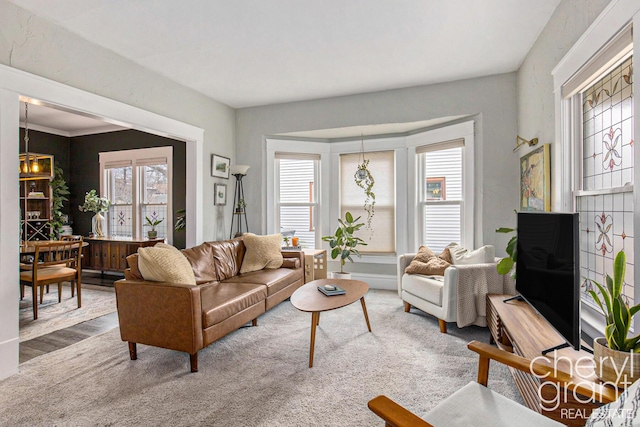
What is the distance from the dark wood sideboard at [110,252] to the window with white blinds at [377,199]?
3225 millimetres

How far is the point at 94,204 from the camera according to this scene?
5.68m

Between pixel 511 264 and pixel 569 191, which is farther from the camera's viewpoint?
pixel 511 264

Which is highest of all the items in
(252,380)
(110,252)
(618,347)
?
A: (618,347)

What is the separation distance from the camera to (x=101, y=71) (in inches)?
118

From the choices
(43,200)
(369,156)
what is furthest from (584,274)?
(43,200)

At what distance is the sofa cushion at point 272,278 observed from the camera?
11.2 feet

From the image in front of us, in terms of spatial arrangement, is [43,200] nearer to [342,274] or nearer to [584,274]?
[342,274]

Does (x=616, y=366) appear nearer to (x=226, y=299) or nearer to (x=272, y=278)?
(x=226, y=299)

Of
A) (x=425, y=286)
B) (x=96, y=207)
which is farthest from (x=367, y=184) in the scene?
(x=96, y=207)

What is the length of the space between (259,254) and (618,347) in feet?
10.8

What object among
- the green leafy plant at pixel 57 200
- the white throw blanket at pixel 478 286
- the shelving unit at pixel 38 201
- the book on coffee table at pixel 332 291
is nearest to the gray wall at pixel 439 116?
the white throw blanket at pixel 478 286

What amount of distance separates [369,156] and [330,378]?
3.29m

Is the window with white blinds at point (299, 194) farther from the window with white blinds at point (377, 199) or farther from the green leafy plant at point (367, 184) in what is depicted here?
the green leafy plant at point (367, 184)

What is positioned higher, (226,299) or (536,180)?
(536,180)
